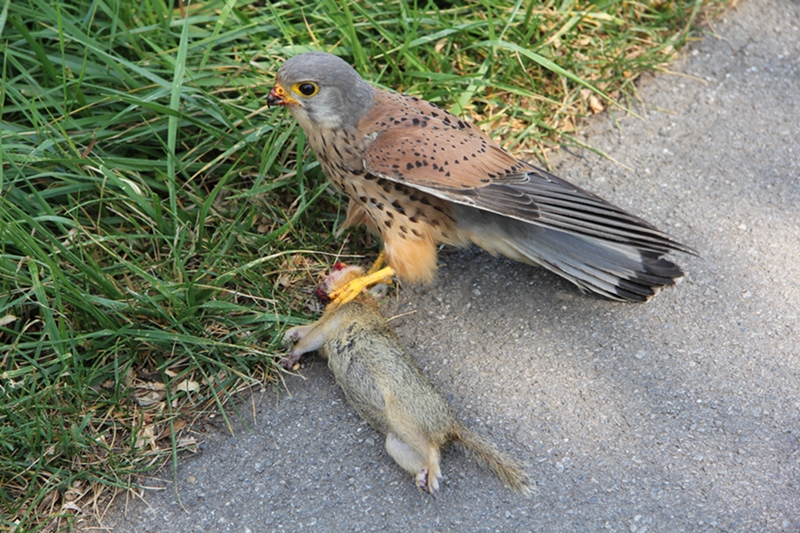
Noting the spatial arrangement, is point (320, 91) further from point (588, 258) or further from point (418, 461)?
point (418, 461)

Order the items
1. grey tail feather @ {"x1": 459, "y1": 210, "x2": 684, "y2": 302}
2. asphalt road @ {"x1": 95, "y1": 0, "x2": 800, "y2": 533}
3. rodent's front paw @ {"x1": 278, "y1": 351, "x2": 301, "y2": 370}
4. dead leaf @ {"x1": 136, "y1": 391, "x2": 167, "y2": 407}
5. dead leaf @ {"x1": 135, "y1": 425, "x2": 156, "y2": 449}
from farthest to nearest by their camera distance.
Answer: grey tail feather @ {"x1": 459, "y1": 210, "x2": 684, "y2": 302} < rodent's front paw @ {"x1": 278, "y1": 351, "x2": 301, "y2": 370} < dead leaf @ {"x1": 136, "y1": 391, "x2": 167, "y2": 407} < dead leaf @ {"x1": 135, "y1": 425, "x2": 156, "y2": 449} < asphalt road @ {"x1": 95, "y1": 0, "x2": 800, "y2": 533}

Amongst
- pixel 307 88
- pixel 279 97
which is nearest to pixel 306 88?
pixel 307 88

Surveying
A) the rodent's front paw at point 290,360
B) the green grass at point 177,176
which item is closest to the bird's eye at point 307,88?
the green grass at point 177,176

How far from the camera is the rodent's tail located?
2818 millimetres

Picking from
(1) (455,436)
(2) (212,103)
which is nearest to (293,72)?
(2) (212,103)

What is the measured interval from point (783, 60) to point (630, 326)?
209 centimetres

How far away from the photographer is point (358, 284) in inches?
135

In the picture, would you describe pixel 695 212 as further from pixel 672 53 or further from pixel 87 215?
pixel 87 215

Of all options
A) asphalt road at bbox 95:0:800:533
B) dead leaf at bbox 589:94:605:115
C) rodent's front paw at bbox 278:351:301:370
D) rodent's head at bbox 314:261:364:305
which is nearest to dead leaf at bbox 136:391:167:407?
asphalt road at bbox 95:0:800:533

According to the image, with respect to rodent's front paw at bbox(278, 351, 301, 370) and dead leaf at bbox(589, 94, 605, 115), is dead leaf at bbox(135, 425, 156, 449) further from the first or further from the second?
dead leaf at bbox(589, 94, 605, 115)

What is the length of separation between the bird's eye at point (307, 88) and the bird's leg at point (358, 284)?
785mm

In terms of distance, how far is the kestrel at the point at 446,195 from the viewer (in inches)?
128

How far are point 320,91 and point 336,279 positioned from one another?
2.53ft

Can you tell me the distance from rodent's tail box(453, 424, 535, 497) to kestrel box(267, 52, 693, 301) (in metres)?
0.82
